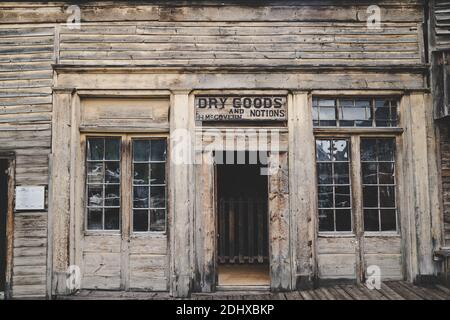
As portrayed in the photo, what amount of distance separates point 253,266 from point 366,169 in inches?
122

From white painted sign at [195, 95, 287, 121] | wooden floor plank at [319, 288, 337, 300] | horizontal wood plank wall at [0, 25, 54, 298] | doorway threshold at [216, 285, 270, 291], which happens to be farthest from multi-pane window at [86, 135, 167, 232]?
wooden floor plank at [319, 288, 337, 300]

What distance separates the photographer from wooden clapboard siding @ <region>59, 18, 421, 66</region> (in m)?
6.30

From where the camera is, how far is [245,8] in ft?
21.0

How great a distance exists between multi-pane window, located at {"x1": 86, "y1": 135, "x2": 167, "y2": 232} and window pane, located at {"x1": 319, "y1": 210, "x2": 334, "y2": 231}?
260 centimetres

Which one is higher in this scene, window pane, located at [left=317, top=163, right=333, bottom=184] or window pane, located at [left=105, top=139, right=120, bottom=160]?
window pane, located at [left=105, top=139, right=120, bottom=160]

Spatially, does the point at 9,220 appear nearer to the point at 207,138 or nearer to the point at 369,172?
the point at 207,138

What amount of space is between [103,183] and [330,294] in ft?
13.2

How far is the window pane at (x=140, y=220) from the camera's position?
6258 mm

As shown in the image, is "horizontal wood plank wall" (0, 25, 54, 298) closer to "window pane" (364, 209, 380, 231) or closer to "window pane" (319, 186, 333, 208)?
"window pane" (319, 186, 333, 208)

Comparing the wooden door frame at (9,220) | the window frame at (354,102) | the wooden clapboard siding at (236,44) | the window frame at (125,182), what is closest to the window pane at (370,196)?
the window frame at (354,102)

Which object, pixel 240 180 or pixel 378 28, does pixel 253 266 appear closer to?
pixel 240 180

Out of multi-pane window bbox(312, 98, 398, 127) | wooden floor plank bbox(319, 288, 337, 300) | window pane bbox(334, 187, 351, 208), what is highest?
multi-pane window bbox(312, 98, 398, 127)

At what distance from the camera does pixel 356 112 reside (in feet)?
21.2

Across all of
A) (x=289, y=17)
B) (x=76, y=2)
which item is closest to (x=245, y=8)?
(x=289, y=17)
